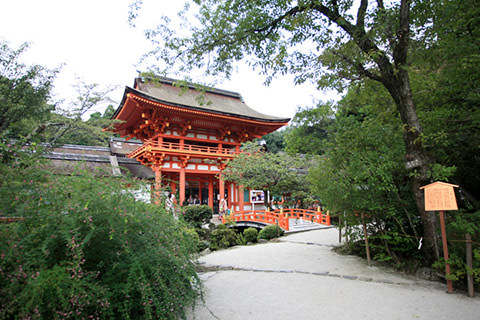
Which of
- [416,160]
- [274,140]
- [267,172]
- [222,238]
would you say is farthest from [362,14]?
[274,140]

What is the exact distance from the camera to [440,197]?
12.7ft

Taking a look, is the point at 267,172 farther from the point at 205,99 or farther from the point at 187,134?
the point at 205,99

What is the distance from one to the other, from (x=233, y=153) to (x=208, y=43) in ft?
35.5

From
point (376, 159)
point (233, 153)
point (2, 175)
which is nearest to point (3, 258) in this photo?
point (2, 175)

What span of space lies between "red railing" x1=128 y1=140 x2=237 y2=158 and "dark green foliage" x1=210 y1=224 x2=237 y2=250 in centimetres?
540

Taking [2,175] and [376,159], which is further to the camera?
[376,159]

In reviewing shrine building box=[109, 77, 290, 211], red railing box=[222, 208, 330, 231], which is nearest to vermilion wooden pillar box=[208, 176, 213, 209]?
shrine building box=[109, 77, 290, 211]

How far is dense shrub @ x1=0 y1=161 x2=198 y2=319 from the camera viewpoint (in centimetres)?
211

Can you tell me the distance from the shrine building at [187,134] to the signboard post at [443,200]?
10.9 meters

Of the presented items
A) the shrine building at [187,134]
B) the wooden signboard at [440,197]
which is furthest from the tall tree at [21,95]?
the wooden signboard at [440,197]

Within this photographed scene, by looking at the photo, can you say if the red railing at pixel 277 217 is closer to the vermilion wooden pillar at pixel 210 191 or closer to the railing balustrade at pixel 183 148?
the vermilion wooden pillar at pixel 210 191

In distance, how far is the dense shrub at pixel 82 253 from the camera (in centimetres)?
211

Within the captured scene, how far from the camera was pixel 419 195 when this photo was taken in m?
4.49

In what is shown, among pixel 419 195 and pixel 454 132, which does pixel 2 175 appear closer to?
pixel 419 195
